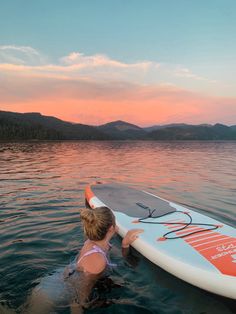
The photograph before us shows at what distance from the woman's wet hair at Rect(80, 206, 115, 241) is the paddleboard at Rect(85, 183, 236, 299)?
0.18 m

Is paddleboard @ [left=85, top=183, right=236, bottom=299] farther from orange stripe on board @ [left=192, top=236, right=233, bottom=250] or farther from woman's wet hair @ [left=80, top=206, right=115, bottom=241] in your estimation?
woman's wet hair @ [left=80, top=206, right=115, bottom=241]

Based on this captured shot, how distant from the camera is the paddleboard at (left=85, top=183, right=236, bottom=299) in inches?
204

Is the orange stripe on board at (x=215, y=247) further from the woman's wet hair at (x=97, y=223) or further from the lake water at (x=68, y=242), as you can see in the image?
the woman's wet hair at (x=97, y=223)

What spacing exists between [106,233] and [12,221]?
19.0 feet

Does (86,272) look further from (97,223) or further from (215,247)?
(215,247)

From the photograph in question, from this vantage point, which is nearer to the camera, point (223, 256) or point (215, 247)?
point (223, 256)

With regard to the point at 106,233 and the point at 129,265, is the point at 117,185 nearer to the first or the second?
the point at 129,265

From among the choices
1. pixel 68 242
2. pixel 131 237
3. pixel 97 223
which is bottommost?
pixel 68 242

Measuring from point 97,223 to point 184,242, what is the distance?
2304mm

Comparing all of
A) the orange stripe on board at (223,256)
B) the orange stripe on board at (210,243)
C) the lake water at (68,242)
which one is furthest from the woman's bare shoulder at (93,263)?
the orange stripe on board at (210,243)

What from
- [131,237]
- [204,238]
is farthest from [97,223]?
[204,238]

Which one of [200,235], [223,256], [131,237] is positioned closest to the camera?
[223,256]

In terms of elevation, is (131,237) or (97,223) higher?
(97,223)

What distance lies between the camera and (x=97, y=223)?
15.5 ft
